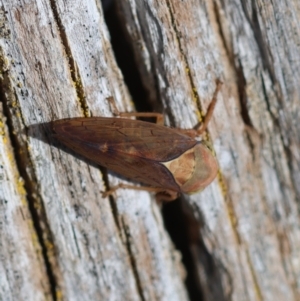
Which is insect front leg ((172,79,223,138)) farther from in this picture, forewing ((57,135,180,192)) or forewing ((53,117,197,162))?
forewing ((57,135,180,192))

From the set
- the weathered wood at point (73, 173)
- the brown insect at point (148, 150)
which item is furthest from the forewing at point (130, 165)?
the weathered wood at point (73, 173)

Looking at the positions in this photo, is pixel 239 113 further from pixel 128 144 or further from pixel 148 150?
pixel 128 144

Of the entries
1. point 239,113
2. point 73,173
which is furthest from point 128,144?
point 239,113

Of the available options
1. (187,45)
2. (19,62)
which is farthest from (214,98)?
(19,62)

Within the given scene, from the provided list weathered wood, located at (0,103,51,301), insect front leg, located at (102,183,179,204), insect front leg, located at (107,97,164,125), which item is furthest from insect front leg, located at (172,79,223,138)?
weathered wood, located at (0,103,51,301)

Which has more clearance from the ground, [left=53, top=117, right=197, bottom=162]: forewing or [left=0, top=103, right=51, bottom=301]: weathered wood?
[left=53, top=117, right=197, bottom=162]: forewing

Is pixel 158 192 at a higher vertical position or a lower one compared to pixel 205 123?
lower

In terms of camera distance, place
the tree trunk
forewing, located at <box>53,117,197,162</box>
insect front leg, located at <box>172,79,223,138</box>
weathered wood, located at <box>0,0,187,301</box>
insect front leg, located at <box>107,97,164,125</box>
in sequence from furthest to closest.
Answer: insect front leg, located at <box>172,79,223,138</box> < insect front leg, located at <box>107,97,164,125</box> < forewing, located at <box>53,117,197,162</box> < the tree trunk < weathered wood, located at <box>0,0,187,301</box>
